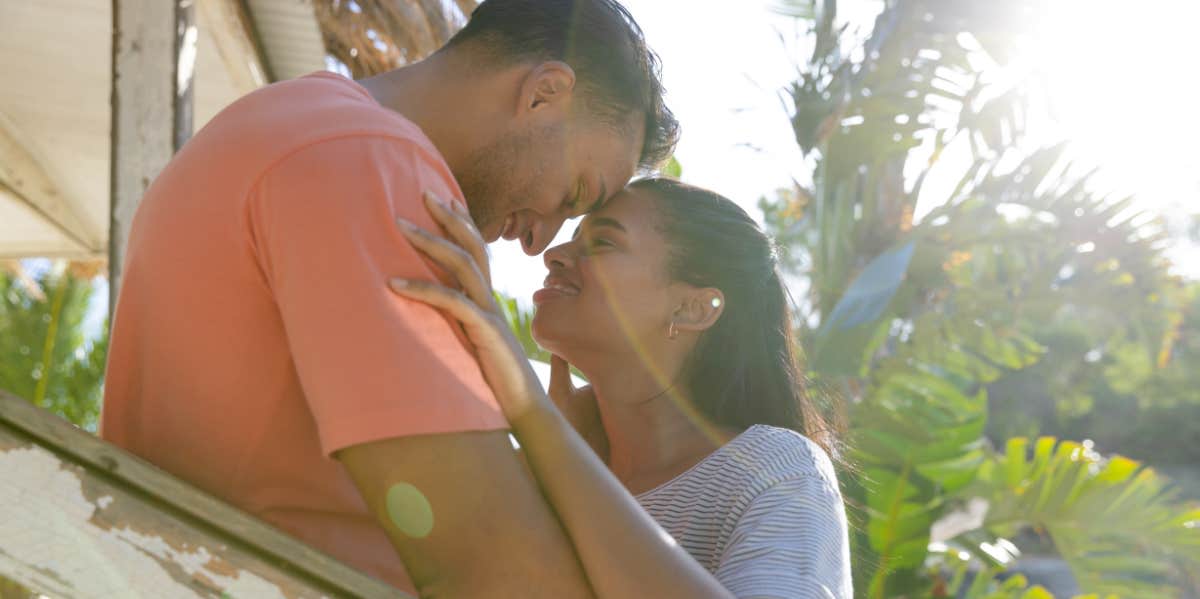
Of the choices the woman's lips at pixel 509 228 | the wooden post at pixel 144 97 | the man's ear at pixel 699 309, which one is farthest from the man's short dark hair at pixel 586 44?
the wooden post at pixel 144 97

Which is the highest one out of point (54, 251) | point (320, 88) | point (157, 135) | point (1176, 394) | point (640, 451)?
point (320, 88)

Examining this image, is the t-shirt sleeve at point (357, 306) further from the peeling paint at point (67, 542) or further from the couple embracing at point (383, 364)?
the peeling paint at point (67, 542)

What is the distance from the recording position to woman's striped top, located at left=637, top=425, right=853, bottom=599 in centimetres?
168

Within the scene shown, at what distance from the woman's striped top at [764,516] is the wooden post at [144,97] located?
2.29 meters

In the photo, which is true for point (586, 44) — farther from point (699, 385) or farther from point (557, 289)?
point (699, 385)

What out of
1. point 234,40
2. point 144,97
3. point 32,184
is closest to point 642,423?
point 144,97

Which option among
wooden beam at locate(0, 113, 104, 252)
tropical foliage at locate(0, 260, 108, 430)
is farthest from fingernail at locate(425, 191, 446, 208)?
tropical foliage at locate(0, 260, 108, 430)

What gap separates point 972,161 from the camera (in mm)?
6477

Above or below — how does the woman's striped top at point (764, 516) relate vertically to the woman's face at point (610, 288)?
below

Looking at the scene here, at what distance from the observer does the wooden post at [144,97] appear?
3758 millimetres

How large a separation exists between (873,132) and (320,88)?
5.25 metres

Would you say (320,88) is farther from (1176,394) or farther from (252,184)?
(1176,394)

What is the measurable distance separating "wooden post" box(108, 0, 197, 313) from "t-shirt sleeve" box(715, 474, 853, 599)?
8.49 ft

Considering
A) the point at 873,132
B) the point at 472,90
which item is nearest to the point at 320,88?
the point at 472,90
